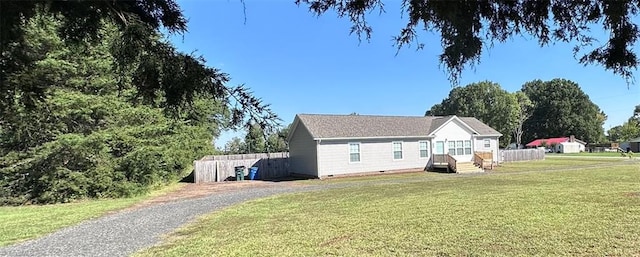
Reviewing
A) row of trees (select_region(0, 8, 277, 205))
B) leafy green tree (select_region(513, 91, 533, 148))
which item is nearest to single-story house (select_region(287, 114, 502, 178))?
row of trees (select_region(0, 8, 277, 205))

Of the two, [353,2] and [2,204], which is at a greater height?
[353,2]

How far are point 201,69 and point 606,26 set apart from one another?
2664 millimetres

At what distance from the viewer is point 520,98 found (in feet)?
255

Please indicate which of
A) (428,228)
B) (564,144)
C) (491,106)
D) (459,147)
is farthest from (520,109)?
(428,228)

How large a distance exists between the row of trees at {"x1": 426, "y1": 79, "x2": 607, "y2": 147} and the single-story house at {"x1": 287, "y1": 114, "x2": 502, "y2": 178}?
45.4 m

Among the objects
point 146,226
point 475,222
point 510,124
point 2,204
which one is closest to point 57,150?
point 2,204

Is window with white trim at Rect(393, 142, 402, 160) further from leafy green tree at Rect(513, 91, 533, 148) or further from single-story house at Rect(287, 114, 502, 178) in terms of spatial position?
leafy green tree at Rect(513, 91, 533, 148)

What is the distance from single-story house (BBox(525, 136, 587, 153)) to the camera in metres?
75.2

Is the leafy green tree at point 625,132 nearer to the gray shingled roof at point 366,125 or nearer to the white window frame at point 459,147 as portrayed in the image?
the gray shingled roof at point 366,125

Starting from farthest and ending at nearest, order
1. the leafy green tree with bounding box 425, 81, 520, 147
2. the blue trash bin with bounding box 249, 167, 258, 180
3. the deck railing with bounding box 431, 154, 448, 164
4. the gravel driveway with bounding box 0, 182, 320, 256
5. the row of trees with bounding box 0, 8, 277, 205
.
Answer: the leafy green tree with bounding box 425, 81, 520, 147, the deck railing with bounding box 431, 154, 448, 164, the blue trash bin with bounding box 249, 167, 258, 180, the row of trees with bounding box 0, 8, 277, 205, the gravel driveway with bounding box 0, 182, 320, 256

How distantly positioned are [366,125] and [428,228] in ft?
65.6

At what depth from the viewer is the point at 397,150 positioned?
27.2 m

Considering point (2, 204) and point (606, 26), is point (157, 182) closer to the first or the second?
point (2, 204)

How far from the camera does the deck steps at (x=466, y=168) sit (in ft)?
85.6
